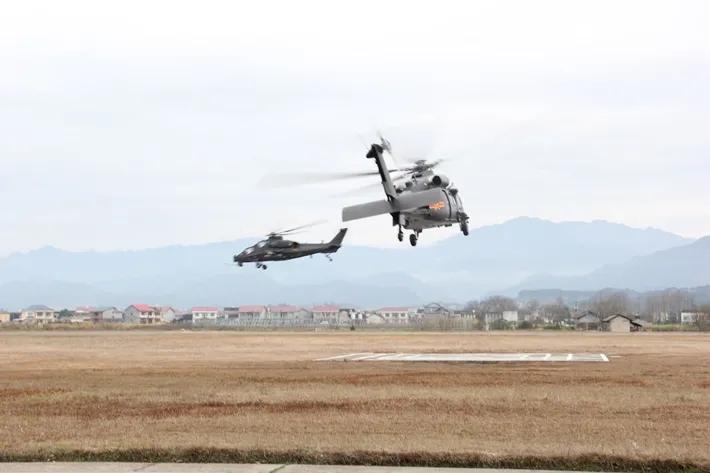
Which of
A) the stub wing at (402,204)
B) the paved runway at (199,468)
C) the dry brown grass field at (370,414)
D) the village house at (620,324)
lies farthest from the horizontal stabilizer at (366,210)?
the village house at (620,324)

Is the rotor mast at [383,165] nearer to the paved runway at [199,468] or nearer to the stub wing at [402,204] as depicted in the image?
the stub wing at [402,204]

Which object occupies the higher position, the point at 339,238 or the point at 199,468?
the point at 339,238

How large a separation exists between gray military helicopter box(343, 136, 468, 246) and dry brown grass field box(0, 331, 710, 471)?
20.9 feet

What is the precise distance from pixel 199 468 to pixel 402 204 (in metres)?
22.7

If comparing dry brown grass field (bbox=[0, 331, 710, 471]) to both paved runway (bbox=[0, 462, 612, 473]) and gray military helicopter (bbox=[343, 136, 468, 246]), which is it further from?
gray military helicopter (bbox=[343, 136, 468, 246])

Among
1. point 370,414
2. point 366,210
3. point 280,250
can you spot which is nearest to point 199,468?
point 370,414

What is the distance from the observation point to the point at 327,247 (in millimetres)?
84000

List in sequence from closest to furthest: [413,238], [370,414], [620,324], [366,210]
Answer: [370,414] → [366,210] → [413,238] → [620,324]

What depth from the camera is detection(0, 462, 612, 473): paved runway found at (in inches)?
664

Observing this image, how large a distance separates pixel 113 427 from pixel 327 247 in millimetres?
60922

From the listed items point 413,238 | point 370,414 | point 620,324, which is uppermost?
point 413,238

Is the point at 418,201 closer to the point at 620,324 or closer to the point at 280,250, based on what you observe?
the point at 280,250

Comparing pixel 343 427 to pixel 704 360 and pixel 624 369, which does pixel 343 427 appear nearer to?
pixel 624 369

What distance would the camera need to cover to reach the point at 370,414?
25703 mm
